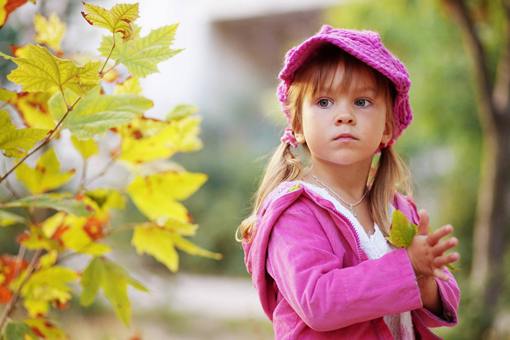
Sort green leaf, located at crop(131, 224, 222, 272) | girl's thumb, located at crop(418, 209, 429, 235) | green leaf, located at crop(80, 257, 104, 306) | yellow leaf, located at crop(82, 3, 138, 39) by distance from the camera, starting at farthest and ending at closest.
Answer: green leaf, located at crop(131, 224, 222, 272) → green leaf, located at crop(80, 257, 104, 306) → girl's thumb, located at crop(418, 209, 429, 235) → yellow leaf, located at crop(82, 3, 138, 39)

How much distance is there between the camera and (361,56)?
1127 millimetres

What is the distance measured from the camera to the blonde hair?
1.17m

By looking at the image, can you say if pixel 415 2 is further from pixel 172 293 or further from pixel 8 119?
pixel 8 119

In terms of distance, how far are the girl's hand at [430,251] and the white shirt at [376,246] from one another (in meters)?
0.15

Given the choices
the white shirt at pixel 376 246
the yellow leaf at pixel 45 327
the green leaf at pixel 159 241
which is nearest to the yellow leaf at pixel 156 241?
the green leaf at pixel 159 241

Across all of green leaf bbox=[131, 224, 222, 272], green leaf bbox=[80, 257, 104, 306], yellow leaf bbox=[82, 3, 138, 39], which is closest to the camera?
yellow leaf bbox=[82, 3, 138, 39]

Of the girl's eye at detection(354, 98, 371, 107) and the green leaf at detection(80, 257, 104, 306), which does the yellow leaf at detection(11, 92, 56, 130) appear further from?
the girl's eye at detection(354, 98, 371, 107)

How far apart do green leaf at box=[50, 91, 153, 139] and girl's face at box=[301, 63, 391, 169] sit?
0.29m

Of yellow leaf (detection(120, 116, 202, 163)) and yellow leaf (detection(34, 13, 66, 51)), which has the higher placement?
yellow leaf (detection(34, 13, 66, 51))

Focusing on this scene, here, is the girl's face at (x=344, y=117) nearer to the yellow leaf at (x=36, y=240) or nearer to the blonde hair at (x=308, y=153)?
the blonde hair at (x=308, y=153)

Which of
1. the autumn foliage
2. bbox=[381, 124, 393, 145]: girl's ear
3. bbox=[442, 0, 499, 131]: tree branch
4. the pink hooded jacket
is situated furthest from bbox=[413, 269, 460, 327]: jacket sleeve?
bbox=[442, 0, 499, 131]: tree branch

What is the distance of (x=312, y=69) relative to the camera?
1.19 m

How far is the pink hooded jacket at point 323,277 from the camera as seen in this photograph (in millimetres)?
1012

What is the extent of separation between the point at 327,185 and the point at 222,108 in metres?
13.1
